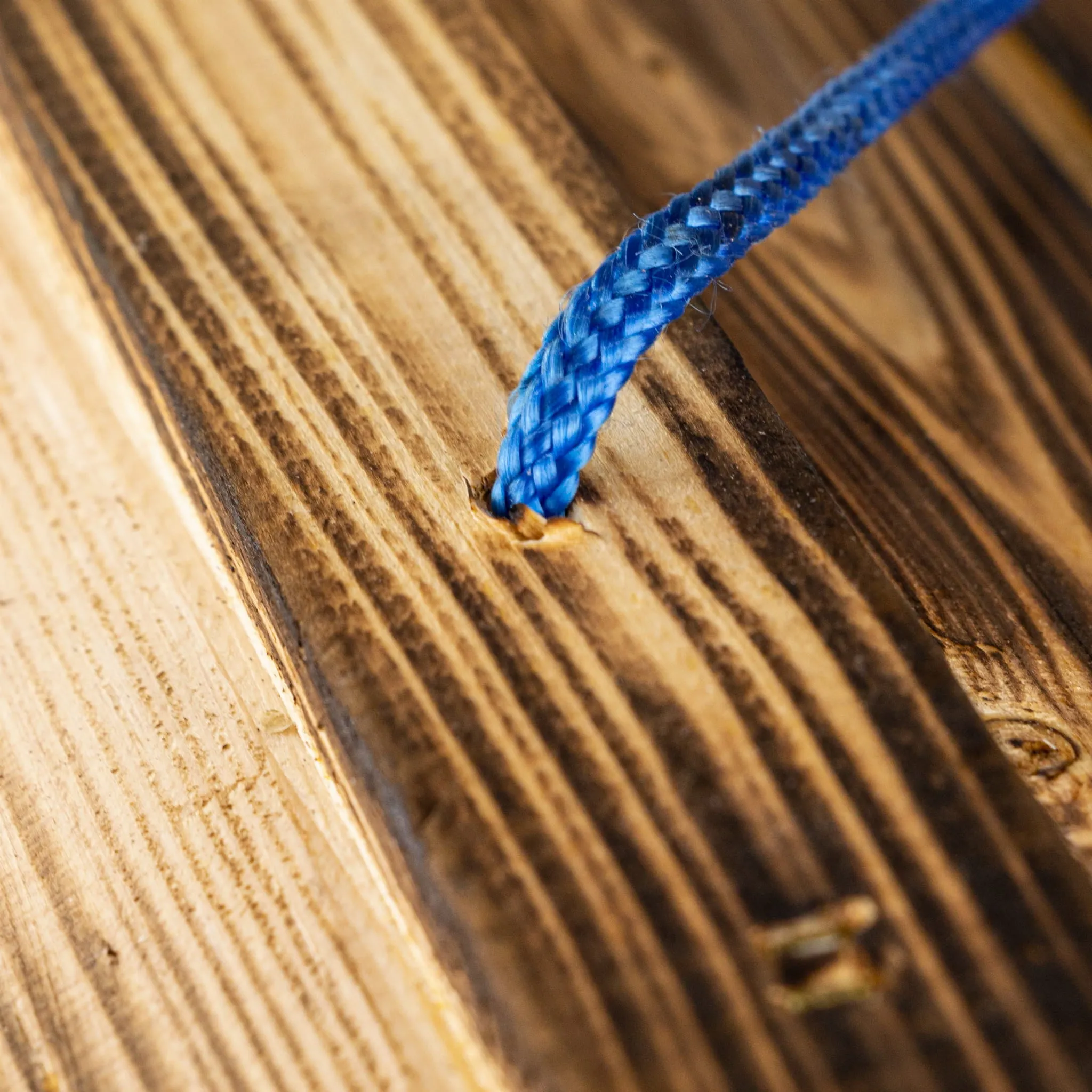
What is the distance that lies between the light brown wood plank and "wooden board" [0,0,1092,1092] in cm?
→ 5

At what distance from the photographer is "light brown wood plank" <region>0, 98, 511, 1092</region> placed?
50 centimetres

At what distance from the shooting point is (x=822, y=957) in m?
0.41

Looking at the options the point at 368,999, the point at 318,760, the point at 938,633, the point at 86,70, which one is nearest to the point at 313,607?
the point at 318,760

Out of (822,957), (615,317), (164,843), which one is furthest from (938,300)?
(164,843)

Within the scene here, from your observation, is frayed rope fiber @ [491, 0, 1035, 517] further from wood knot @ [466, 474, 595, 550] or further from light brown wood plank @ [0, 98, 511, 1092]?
light brown wood plank @ [0, 98, 511, 1092]

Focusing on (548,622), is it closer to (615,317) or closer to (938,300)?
(615,317)

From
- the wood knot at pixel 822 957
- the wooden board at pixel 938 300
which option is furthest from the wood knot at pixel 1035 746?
the wood knot at pixel 822 957

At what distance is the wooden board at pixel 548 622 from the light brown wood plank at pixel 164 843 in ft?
0.17

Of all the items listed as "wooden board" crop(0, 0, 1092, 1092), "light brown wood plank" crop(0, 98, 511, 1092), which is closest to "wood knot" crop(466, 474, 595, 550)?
"wooden board" crop(0, 0, 1092, 1092)

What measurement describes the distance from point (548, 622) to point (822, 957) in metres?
0.19

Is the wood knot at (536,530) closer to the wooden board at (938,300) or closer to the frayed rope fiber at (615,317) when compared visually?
the frayed rope fiber at (615,317)

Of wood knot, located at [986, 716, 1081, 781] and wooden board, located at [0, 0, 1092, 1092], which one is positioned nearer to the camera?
wooden board, located at [0, 0, 1092, 1092]

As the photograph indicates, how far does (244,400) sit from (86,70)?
0.32 metres

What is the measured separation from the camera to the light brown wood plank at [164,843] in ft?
1.63
